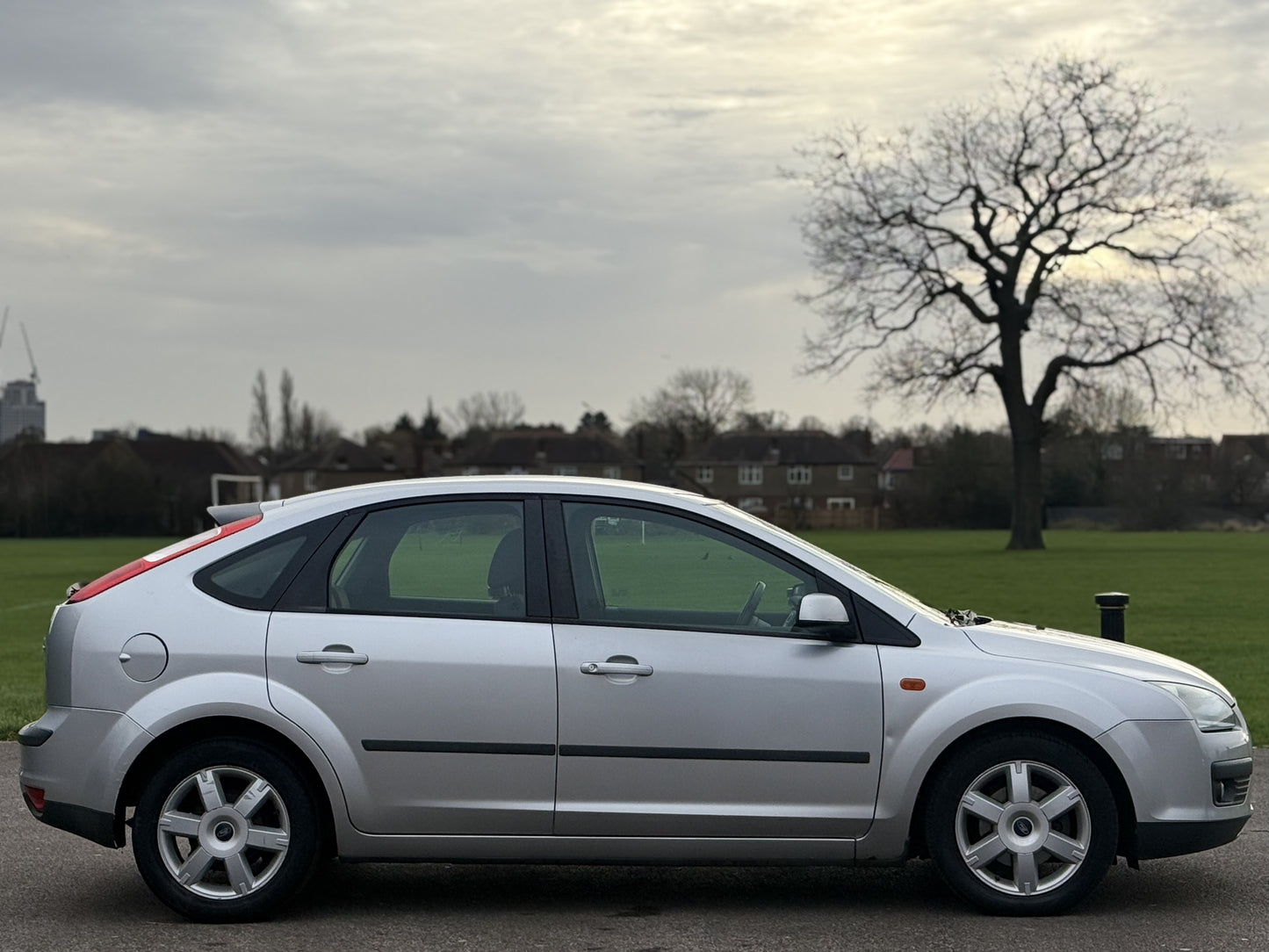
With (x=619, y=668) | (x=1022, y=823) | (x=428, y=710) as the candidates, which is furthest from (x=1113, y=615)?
(x=428, y=710)

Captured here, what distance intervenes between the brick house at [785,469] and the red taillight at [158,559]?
388 feet

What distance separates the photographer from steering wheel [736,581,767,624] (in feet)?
18.5

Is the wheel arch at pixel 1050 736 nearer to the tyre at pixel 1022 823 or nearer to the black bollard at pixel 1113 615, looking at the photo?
the tyre at pixel 1022 823

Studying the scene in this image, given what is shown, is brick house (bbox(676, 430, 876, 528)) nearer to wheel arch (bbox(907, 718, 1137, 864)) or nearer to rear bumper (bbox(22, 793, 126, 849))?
wheel arch (bbox(907, 718, 1137, 864))

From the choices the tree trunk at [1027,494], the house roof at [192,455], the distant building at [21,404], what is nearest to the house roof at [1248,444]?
→ the tree trunk at [1027,494]

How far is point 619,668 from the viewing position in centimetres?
545

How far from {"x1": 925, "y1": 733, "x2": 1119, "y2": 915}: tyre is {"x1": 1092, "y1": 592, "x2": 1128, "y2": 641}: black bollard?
2.45 metres

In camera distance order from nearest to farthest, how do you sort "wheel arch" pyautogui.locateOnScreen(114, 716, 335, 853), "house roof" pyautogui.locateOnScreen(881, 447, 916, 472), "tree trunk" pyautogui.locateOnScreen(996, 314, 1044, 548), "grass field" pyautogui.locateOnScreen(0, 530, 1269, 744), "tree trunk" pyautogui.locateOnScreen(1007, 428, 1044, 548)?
"wheel arch" pyautogui.locateOnScreen(114, 716, 335, 853), "grass field" pyautogui.locateOnScreen(0, 530, 1269, 744), "tree trunk" pyautogui.locateOnScreen(996, 314, 1044, 548), "tree trunk" pyautogui.locateOnScreen(1007, 428, 1044, 548), "house roof" pyautogui.locateOnScreen(881, 447, 916, 472)

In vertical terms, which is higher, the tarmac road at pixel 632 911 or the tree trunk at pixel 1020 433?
the tree trunk at pixel 1020 433

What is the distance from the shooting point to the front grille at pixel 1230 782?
18.4ft

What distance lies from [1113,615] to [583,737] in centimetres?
375

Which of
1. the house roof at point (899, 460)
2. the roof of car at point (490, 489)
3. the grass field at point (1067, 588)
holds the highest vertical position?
the house roof at point (899, 460)

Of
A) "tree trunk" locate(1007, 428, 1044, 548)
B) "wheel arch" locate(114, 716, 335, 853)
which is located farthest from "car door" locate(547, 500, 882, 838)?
"tree trunk" locate(1007, 428, 1044, 548)

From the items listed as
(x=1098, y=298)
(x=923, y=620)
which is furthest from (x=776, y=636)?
(x=1098, y=298)
